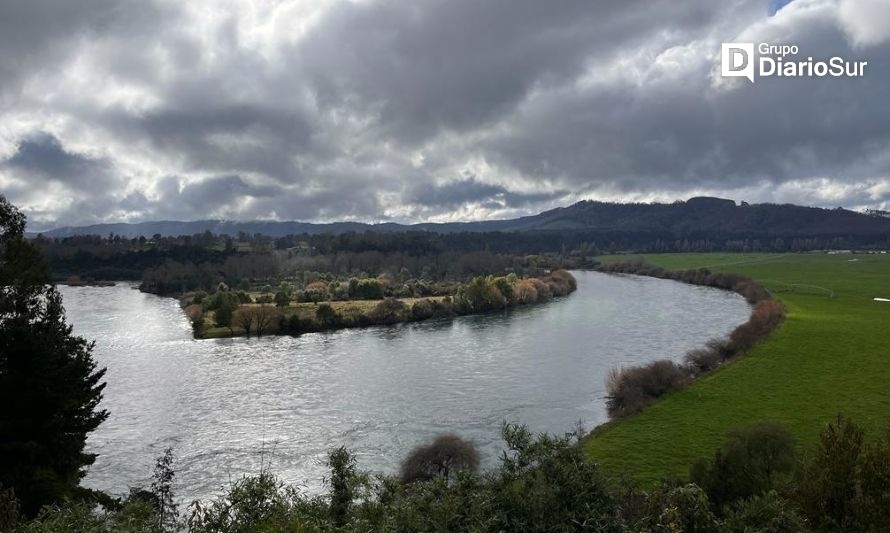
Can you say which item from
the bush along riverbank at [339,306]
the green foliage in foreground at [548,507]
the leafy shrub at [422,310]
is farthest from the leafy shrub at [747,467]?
the leafy shrub at [422,310]

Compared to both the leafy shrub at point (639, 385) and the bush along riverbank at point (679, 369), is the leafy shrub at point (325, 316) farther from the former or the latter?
the leafy shrub at point (639, 385)

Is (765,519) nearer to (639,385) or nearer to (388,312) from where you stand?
(639,385)

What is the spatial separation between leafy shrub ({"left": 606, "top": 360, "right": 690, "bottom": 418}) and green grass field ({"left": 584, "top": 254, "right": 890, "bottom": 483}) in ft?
3.59

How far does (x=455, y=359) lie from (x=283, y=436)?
77.6ft

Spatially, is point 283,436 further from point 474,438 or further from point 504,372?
point 504,372

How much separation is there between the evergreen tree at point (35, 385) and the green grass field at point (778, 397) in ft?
76.2

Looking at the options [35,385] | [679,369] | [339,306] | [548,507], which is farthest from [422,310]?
[548,507]

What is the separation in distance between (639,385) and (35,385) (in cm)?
3670

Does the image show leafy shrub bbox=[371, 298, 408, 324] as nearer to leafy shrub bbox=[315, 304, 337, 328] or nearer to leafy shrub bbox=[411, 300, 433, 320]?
leafy shrub bbox=[411, 300, 433, 320]

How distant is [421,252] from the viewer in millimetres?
175750

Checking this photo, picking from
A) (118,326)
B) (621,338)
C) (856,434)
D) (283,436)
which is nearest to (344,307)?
(118,326)

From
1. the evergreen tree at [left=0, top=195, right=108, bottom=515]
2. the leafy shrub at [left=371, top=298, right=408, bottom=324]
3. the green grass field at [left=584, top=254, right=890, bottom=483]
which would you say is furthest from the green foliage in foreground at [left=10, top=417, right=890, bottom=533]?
the leafy shrub at [left=371, top=298, right=408, bottom=324]

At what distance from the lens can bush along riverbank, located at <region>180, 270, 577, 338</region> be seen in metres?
79.7

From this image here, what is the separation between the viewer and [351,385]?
49.8 metres
